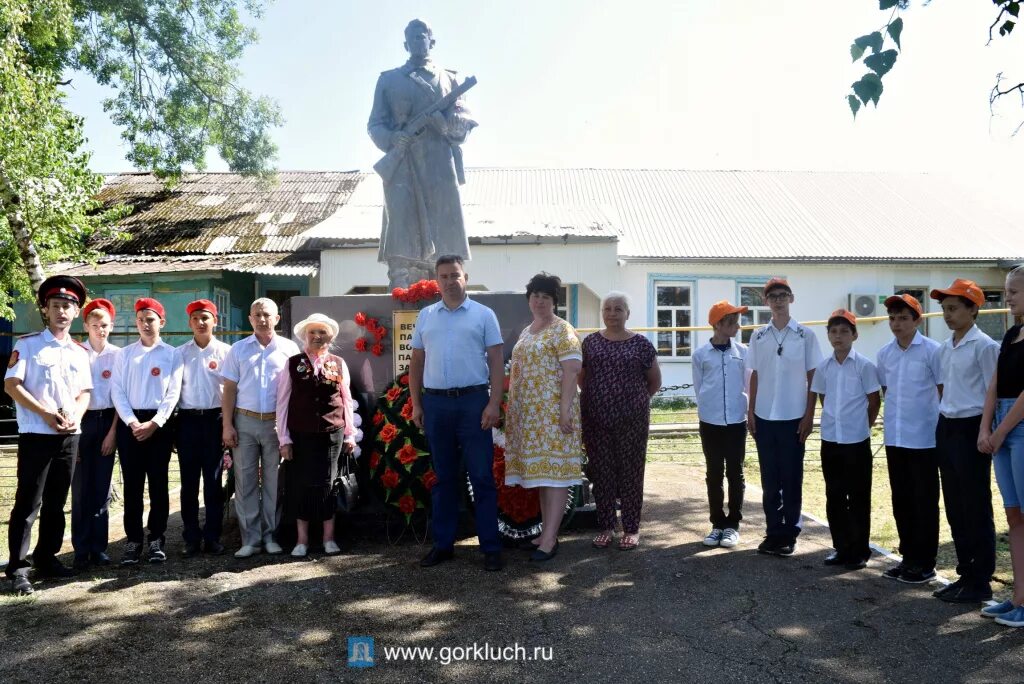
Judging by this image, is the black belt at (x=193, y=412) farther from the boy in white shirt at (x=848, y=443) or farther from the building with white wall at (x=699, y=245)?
the building with white wall at (x=699, y=245)

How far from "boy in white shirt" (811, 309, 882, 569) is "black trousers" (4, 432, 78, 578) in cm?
460

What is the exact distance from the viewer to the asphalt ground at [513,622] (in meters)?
3.46

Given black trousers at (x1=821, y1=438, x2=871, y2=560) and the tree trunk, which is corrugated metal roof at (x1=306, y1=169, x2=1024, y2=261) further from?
black trousers at (x1=821, y1=438, x2=871, y2=560)

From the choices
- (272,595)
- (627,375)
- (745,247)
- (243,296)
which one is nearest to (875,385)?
(627,375)

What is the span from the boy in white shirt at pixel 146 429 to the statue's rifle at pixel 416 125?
87.3 inches

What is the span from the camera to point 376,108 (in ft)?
22.2

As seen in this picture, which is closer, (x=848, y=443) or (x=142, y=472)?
(x=848, y=443)

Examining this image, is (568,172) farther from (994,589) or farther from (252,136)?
(994,589)

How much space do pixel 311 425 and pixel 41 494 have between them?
1578 millimetres

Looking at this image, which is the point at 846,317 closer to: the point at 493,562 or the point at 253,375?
the point at 493,562

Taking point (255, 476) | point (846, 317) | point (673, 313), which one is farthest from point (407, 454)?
point (673, 313)

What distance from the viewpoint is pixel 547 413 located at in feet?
16.7

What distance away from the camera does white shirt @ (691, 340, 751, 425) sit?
5.59 metres

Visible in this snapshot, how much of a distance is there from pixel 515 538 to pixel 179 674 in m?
2.46
